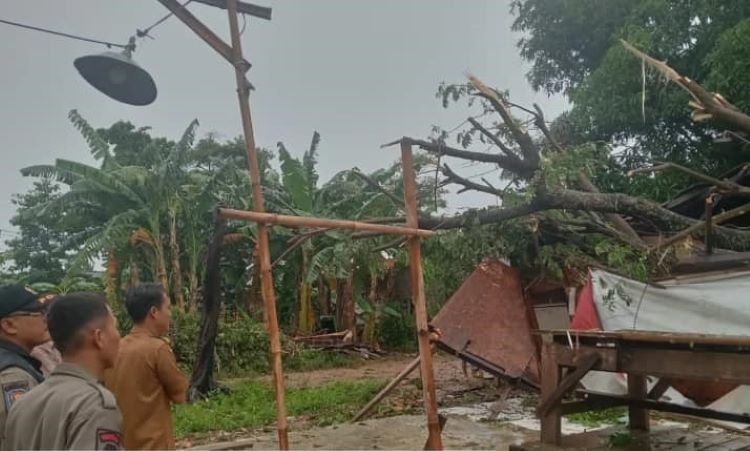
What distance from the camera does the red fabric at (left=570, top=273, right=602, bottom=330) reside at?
24.5 feet

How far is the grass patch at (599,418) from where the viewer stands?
25.2 feet

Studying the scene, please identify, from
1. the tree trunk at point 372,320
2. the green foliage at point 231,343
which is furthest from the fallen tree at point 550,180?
A: the tree trunk at point 372,320

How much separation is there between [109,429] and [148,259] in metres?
13.0

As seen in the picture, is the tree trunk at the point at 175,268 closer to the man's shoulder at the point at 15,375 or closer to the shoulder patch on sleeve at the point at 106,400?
the man's shoulder at the point at 15,375

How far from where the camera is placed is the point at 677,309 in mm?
6809

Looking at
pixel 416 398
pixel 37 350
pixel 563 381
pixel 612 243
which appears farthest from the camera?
pixel 416 398

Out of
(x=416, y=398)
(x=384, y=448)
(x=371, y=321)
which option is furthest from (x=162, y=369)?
(x=371, y=321)

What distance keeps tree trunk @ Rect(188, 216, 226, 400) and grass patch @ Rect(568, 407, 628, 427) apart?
5142 mm

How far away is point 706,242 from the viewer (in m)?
6.79

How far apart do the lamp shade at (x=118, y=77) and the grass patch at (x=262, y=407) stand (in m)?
5.00

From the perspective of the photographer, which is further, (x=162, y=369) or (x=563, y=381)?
(x=563, y=381)

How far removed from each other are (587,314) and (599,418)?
144cm

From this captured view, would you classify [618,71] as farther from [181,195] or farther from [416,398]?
[181,195]

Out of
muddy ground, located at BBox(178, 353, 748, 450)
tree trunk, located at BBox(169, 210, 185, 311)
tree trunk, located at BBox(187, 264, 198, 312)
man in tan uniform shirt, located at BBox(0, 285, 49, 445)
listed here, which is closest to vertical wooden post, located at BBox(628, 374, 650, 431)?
muddy ground, located at BBox(178, 353, 748, 450)
